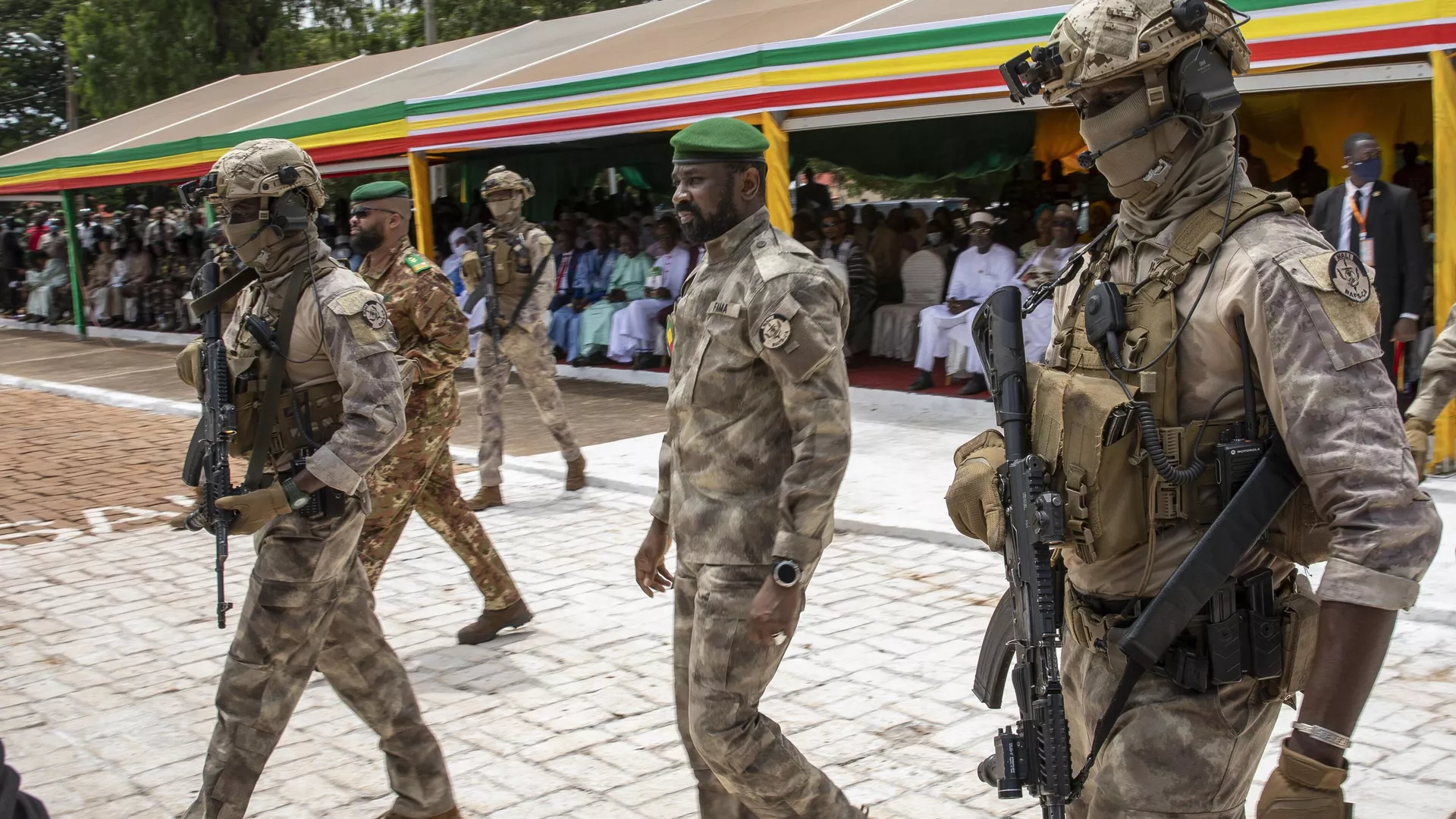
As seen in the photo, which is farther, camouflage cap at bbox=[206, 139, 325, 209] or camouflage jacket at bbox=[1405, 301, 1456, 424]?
camouflage jacket at bbox=[1405, 301, 1456, 424]

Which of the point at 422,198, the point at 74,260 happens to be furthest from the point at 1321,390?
the point at 74,260

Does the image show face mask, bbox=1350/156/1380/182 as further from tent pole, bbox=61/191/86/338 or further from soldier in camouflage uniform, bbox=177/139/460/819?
tent pole, bbox=61/191/86/338

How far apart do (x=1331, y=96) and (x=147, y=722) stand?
11.0 meters

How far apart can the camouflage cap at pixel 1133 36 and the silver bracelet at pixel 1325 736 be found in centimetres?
111

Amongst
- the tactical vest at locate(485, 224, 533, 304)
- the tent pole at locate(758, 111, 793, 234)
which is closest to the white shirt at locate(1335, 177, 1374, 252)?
the tent pole at locate(758, 111, 793, 234)

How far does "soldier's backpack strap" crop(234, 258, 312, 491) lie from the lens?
384 centimetres

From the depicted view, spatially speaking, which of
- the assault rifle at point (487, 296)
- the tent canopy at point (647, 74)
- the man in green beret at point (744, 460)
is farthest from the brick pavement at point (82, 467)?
the man in green beret at point (744, 460)

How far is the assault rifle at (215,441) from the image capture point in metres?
3.81

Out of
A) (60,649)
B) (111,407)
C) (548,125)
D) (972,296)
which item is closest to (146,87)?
(111,407)

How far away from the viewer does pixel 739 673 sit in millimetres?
3107

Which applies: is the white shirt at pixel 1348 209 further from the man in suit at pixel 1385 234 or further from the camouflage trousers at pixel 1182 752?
the camouflage trousers at pixel 1182 752

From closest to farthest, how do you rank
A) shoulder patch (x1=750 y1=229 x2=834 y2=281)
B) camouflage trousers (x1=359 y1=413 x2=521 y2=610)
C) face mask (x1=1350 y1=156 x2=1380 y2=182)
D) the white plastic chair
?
1. shoulder patch (x1=750 y1=229 x2=834 y2=281)
2. camouflage trousers (x1=359 y1=413 x2=521 y2=610)
3. face mask (x1=1350 y1=156 x2=1380 y2=182)
4. the white plastic chair

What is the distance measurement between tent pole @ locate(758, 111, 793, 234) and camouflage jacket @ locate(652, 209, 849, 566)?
759cm

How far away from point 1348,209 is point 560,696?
5660 millimetres
